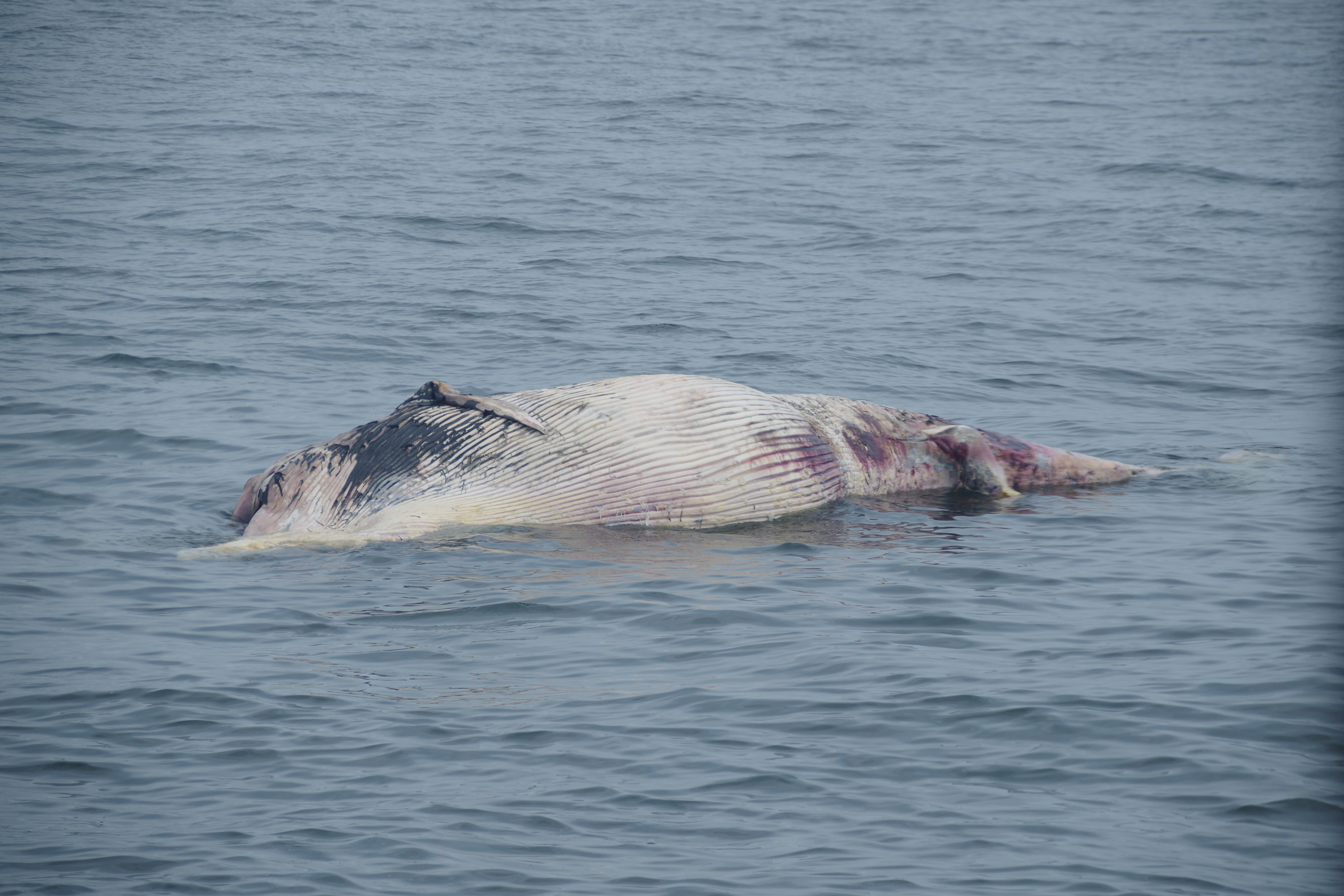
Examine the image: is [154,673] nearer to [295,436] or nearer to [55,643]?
[55,643]

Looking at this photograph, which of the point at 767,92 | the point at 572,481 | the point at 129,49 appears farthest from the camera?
the point at 129,49

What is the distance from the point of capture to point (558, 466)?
36.9ft

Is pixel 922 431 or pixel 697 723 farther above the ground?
pixel 922 431

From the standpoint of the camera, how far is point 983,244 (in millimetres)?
23969

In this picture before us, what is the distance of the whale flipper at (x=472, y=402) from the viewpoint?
11.3 metres

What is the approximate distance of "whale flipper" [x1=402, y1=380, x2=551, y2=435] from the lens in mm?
11344

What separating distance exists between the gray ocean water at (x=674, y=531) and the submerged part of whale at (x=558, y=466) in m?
0.32

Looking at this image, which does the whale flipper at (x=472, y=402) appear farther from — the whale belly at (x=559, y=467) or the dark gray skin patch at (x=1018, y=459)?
the dark gray skin patch at (x=1018, y=459)

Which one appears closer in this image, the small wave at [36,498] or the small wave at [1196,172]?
the small wave at [36,498]

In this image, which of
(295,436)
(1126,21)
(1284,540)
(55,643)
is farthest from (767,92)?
(55,643)

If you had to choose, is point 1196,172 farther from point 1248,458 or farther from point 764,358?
point 1248,458

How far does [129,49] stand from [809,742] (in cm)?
3662

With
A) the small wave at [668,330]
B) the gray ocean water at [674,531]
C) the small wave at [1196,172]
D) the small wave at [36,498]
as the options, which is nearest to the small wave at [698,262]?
the gray ocean water at [674,531]

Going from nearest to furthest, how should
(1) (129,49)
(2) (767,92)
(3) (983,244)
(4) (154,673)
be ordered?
(4) (154,673), (3) (983,244), (2) (767,92), (1) (129,49)
